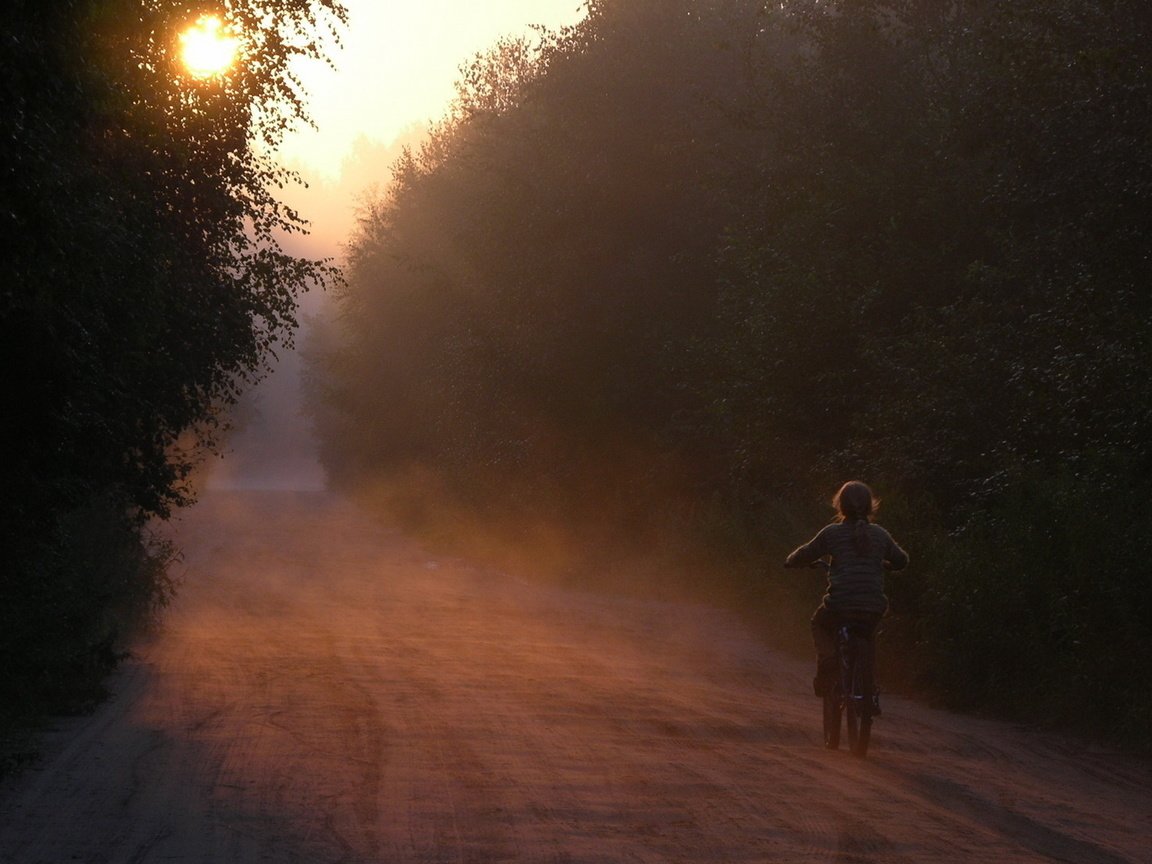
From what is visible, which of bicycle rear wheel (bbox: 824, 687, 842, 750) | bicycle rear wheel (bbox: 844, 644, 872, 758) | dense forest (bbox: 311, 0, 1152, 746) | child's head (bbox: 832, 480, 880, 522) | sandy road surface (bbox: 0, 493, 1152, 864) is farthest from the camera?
dense forest (bbox: 311, 0, 1152, 746)

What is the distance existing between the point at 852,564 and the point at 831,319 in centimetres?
1175

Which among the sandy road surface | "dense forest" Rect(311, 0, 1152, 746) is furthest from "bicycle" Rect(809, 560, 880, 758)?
"dense forest" Rect(311, 0, 1152, 746)

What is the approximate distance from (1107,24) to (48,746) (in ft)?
47.3

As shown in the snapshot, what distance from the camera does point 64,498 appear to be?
10.3 m

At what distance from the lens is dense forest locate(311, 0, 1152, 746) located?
1386cm

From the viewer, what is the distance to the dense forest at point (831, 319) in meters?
13.9

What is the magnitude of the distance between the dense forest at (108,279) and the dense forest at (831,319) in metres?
8.23

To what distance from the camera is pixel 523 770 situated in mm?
9062

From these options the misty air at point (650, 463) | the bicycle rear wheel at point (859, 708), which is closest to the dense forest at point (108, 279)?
the misty air at point (650, 463)

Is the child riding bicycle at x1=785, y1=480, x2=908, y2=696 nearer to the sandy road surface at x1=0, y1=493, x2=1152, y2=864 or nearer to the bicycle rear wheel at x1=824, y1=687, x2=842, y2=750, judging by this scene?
the bicycle rear wheel at x1=824, y1=687, x2=842, y2=750

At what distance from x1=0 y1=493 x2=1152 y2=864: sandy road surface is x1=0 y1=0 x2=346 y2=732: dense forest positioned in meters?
1.33

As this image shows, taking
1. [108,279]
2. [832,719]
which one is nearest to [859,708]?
[832,719]

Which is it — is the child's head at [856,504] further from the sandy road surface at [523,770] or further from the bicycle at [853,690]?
the sandy road surface at [523,770]

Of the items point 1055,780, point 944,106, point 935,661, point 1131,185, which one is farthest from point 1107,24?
point 1055,780
